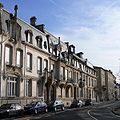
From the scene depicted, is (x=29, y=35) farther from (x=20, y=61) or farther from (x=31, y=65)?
(x=20, y=61)

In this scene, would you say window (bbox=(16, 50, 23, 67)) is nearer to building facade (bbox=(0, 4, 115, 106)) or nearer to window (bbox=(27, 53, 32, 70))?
building facade (bbox=(0, 4, 115, 106))

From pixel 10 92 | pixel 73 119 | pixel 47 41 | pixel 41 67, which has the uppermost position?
pixel 47 41

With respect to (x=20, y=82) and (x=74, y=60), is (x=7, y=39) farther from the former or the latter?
(x=74, y=60)

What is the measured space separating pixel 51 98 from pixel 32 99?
368 inches

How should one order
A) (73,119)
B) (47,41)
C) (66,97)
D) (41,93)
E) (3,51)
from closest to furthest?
(73,119)
(3,51)
(41,93)
(47,41)
(66,97)

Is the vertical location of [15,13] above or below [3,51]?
above

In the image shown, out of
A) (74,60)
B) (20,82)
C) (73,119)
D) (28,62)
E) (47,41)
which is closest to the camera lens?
(73,119)

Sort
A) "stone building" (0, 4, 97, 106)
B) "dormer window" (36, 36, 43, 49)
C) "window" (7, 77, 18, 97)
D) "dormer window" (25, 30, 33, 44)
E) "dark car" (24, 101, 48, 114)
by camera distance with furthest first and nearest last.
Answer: "dormer window" (36, 36, 43, 49)
"dormer window" (25, 30, 33, 44)
"window" (7, 77, 18, 97)
"stone building" (0, 4, 97, 106)
"dark car" (24, 101, 48, 114)

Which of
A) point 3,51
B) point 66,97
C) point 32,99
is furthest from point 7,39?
point 66,97

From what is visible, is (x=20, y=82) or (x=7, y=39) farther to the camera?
(x=20, y=82)

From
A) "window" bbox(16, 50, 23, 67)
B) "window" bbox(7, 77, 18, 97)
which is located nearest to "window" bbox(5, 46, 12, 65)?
"window" bbox(16, 50, 23, 67)

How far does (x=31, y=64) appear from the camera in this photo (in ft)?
140

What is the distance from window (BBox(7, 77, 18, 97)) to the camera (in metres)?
36.8

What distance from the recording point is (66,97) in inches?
2349
